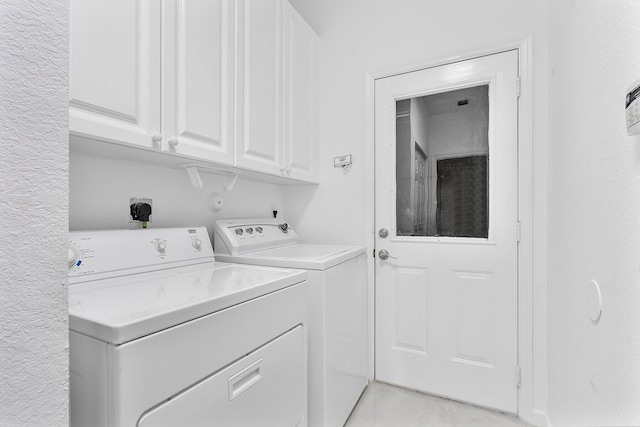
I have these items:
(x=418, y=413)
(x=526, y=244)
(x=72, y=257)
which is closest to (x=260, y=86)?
(x=72, y=257)

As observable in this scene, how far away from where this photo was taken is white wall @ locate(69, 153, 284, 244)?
115cm

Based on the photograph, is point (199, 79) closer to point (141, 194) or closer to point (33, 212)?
point (141, 194)

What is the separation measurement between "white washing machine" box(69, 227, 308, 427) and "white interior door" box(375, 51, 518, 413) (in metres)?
0.95

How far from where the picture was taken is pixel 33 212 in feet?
1.49

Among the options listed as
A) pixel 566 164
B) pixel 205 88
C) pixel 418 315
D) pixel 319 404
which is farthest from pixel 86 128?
pixel 418 315

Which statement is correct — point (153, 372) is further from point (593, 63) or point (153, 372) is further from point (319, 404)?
point (593, 63)

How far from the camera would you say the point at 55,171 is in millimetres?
480

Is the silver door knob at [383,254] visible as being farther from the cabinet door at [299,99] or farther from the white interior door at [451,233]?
the cabinet door at [299,99]

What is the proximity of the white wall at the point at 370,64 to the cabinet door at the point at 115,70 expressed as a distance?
1303 millimetres

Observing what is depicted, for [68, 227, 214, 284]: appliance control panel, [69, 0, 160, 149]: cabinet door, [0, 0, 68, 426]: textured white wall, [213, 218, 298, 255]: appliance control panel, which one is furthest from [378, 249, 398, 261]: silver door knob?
[0, 0, 68, 426]: textured white wall

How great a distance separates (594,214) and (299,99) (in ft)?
5.43

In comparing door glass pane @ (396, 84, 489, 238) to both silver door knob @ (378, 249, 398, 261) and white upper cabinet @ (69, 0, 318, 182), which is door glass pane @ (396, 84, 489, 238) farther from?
white upper cabinet @ (69, 0, 318, 182)

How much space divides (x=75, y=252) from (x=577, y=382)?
1.83 meters

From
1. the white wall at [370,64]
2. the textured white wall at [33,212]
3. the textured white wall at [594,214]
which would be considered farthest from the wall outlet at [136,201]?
the textured white wall at [594,214]
